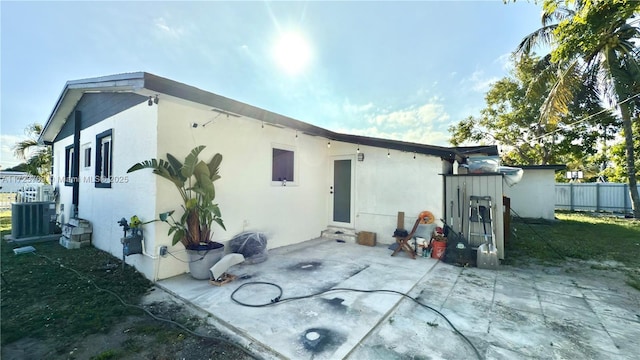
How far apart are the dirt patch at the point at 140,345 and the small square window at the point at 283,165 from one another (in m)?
4.00

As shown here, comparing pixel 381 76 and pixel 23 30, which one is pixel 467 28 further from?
pixel 23 30

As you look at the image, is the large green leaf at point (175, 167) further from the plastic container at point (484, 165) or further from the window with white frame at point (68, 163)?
the plastic container at point (484, 165)

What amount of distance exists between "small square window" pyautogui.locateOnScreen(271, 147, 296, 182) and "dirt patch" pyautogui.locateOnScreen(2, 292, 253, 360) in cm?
400

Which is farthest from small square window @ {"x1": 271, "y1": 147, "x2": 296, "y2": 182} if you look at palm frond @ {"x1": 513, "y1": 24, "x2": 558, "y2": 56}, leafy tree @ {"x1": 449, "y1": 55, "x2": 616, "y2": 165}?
palm frond @ {"x1": 513, "y1": 24, "x2": 558, "y2": 56}

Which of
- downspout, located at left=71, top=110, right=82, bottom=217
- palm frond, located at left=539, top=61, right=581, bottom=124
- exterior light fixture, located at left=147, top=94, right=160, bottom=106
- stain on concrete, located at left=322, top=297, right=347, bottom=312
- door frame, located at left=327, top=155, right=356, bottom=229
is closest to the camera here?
stain on concrete, located at left=322, top=297, right=347, bottom=312

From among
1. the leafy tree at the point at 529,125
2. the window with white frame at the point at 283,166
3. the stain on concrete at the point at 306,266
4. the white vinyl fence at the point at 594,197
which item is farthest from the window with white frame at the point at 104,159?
the white vinyl fence at the point at 594,197

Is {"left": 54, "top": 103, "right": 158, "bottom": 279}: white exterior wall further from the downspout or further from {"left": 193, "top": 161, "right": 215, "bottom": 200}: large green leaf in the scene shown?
{"left": 193, "top": 161, "right": 215, "bottom": 200}: large green leaf

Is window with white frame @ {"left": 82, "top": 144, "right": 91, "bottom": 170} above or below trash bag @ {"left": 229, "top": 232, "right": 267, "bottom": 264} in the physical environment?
above

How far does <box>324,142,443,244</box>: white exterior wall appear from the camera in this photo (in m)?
6.42

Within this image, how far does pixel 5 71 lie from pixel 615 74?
19.0m

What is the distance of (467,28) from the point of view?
8016mm

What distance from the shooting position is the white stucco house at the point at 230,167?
4.41 metres

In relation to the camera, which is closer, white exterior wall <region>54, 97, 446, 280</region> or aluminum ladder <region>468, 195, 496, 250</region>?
white exterior wall <region>54, 97, 446, 280</region>

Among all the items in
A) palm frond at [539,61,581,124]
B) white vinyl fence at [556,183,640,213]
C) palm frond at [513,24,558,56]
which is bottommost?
white vinyl fence at [556,183,640,213]
